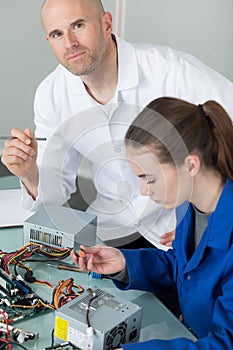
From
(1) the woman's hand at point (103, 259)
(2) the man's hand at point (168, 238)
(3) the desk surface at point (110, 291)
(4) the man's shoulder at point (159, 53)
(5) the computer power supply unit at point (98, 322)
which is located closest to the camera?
(5) the computer power supply unit at point (98, 322)

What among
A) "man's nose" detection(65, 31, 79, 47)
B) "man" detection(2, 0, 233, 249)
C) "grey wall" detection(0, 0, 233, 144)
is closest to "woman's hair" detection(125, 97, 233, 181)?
"man" detection(2, 0, 233, 249)

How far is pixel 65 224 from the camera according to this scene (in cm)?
134

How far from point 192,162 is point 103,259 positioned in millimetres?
347

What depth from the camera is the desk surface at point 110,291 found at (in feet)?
3.56

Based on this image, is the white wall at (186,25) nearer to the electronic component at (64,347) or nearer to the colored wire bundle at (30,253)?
the colored wire bundle at (30,253)

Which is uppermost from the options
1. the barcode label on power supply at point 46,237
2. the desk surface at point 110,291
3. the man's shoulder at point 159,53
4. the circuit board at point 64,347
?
the man's shoulder at point 159,53

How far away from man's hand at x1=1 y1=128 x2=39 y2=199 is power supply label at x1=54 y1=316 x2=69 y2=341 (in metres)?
0.53

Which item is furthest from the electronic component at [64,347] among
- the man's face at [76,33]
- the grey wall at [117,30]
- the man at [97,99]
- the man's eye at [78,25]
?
the grey wall at [117,30]

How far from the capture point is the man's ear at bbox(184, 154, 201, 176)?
104 centimetres

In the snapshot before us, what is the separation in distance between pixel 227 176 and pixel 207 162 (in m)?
0.06

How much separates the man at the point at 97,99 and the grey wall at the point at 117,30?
1043 millimetres

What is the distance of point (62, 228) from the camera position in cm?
133

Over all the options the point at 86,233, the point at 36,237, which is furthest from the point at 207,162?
the point at 36,237

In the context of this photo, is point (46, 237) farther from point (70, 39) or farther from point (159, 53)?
point (159, 53)
